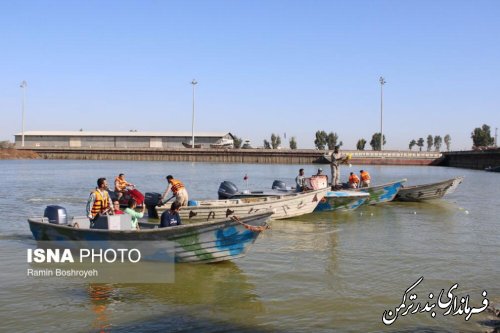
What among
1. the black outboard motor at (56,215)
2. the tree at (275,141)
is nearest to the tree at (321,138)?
the tree at (275,141)

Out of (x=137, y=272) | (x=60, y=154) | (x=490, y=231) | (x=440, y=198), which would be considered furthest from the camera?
(x=60, y=154)

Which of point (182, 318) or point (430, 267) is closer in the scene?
point (182, 318)

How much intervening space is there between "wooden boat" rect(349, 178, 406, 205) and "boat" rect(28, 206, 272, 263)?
14.3 meters

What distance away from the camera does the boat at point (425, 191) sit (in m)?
29.1

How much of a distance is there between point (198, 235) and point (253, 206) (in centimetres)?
743

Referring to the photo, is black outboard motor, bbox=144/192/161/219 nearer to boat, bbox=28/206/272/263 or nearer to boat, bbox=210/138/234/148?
boat, bbox=28/206/272/263

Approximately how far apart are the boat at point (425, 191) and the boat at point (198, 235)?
18.6 m

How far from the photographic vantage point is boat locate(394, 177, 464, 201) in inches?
1147

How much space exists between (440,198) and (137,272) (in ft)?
76.7

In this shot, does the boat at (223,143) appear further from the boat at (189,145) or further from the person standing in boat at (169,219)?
the person standing in boat at (169,219)

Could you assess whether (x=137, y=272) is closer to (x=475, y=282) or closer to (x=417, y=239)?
(x=475, y=282)

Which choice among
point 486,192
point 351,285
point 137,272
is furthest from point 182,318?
point 486,192

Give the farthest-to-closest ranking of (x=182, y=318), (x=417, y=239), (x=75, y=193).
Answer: (x=75, y=193), (x=417, y=239), (x=182, y=318)

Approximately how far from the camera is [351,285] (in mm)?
11570
